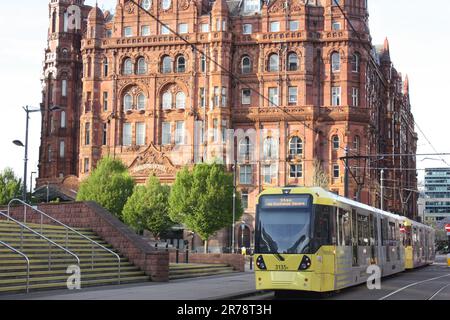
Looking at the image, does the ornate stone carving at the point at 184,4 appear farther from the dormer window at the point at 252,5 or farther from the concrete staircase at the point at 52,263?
the concrete staircase at the point at 52,263

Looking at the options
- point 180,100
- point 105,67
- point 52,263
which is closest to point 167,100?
point 180,100

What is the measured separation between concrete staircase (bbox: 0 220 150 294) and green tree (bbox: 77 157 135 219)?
40477mm

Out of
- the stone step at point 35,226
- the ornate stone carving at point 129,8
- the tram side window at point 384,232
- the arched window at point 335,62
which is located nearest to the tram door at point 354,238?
the tram side window at point 384,232

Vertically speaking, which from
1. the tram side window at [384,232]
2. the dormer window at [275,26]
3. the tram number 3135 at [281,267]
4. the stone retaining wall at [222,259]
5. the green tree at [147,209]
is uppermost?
the dormer window at [275,26]

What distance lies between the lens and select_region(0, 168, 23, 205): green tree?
257ft

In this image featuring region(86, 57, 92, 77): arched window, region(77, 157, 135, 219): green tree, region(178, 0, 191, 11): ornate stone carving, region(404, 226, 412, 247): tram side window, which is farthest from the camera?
region(86, 57, 92, 77): arched window

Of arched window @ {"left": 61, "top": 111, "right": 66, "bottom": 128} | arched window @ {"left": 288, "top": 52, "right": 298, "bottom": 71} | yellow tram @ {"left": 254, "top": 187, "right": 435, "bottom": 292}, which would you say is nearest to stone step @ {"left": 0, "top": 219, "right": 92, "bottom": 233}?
yellow tram @ {"left": 254, "top": 187, "right": 435, "bottom": 292}

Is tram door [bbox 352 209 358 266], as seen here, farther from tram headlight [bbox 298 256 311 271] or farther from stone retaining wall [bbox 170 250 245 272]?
stone retaining wall [bbox 170 250 245 272]

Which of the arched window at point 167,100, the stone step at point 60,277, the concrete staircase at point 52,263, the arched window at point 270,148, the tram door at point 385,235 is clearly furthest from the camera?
the arched window at point 167,100

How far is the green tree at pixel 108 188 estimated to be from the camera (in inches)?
2859

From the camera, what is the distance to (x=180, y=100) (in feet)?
273

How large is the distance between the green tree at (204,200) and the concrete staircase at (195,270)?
27.8m
